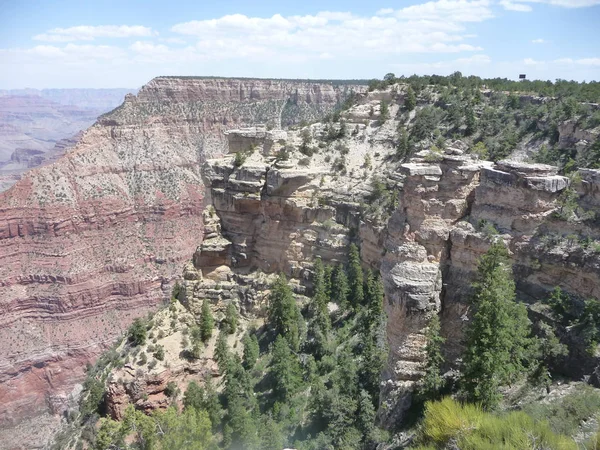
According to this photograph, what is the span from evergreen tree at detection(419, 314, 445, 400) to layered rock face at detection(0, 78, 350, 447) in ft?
224

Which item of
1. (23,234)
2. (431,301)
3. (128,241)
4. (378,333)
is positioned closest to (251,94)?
(128,241)

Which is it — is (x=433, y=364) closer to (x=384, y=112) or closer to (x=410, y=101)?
(x=384, y=112)

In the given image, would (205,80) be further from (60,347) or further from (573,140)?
(573,140)

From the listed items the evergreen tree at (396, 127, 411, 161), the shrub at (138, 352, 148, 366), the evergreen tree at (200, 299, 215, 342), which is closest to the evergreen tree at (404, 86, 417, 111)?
the evergreen tree at (396, 127, 411, 161)

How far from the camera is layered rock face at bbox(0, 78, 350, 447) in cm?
8619

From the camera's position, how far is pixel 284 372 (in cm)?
3591

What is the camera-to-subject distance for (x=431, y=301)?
961 inches

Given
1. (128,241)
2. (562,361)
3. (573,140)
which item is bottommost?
(128,241)

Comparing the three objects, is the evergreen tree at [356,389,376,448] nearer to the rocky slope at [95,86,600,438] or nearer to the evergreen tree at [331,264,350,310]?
the rocky slope at [95,86,600,438]

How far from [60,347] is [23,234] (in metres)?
25.3

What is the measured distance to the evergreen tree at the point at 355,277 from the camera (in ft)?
133

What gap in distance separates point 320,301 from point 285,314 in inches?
123

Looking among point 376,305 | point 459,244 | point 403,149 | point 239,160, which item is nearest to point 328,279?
point 376,305

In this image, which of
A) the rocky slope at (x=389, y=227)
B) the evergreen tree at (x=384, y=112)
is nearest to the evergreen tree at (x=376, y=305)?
the rocky slope at (x=389, y=227)
